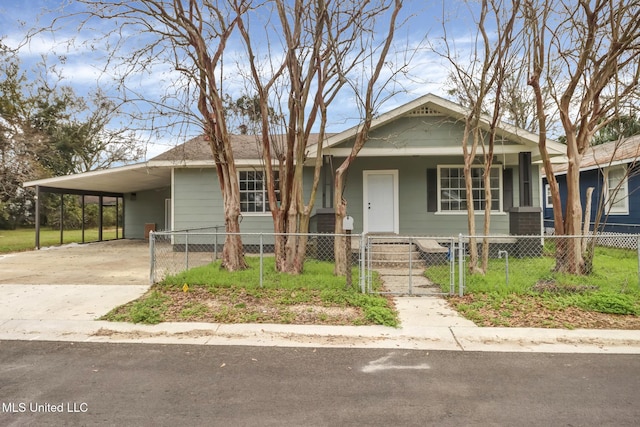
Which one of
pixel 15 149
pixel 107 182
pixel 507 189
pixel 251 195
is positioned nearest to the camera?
pixel 507 189

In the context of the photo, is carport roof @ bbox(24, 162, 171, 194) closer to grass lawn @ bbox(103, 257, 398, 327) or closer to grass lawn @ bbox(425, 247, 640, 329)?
grass lawn @ bbox(103, 257, 398, 327)

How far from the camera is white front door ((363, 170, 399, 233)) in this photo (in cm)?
1203

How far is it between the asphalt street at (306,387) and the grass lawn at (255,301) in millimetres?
934

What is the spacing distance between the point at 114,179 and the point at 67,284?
7.69 meters

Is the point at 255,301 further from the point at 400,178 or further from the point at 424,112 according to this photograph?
the point at 424,112

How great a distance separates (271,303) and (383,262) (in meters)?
4.21

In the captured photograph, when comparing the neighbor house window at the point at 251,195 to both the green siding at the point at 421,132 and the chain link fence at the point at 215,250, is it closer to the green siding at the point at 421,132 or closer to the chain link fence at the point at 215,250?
the chain link fence at the point at 215,250

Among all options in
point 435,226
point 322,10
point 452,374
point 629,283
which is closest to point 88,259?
point 322,10

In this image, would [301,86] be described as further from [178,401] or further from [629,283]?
[629,283]

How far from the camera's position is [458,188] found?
12016 millimetres

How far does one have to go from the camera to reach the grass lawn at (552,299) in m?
5.41

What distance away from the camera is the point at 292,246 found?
811 centimetres

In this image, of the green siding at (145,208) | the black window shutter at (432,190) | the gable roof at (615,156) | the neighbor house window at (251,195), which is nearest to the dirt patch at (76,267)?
the neighbor house window at (251,195)

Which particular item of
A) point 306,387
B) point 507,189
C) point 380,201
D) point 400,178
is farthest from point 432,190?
point 306,387
